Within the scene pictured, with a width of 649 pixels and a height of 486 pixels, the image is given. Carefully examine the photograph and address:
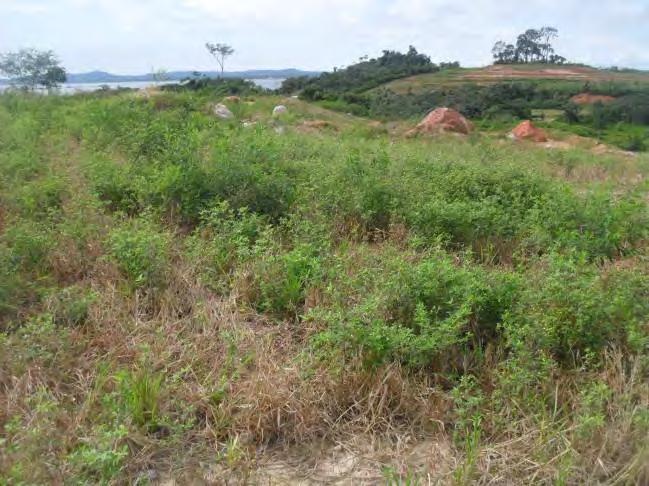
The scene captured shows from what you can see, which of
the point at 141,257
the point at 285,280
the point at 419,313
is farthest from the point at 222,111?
the point at 419,313

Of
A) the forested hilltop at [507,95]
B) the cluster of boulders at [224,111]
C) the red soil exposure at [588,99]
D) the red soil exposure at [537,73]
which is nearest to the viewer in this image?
the cluster of boulders at [224,111]

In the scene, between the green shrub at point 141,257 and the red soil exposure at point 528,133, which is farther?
the red soil exposure at point 528,133

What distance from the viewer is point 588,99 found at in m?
17.7

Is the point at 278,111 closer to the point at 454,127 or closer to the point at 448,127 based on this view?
the point at 448,127

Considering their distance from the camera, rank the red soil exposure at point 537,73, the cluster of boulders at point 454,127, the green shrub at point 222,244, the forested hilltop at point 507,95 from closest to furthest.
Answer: the green shrub at point 222,244 < the cluster of boulders at point 454,127 < the forested hilltop at point 507,95 < the red soil exposure at point 537,73

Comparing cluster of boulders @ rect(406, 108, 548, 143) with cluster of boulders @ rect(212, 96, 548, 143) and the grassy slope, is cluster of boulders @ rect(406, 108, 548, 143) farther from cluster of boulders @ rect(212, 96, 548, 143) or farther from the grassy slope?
the grassy slope

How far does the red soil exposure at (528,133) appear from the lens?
13.0 meters

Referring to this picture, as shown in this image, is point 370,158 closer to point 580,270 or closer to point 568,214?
point 568,214

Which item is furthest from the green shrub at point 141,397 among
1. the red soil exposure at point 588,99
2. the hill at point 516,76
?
the hill at point 516,76

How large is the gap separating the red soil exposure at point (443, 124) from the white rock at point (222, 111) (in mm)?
3853

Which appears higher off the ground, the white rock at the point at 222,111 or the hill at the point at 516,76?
the hill at the point at 516,76

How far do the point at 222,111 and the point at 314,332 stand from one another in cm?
920

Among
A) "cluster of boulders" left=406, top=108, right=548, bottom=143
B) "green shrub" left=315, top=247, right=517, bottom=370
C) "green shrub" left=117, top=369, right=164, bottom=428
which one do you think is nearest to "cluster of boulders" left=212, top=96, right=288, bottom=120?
"cluster of boulders" left=406, top=108, right=548, bottom=143

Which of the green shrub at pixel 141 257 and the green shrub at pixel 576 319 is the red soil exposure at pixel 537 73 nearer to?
the green shrub at pixel 576 319
